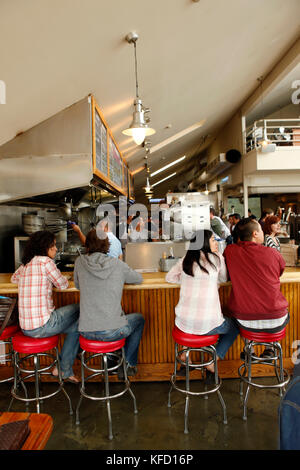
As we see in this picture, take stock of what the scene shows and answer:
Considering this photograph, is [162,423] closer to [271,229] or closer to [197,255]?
[197,255]

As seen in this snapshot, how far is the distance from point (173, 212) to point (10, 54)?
9.77 feet

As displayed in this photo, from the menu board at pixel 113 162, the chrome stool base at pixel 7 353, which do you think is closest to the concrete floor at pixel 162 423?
the chrome stool base at pixel 7 353

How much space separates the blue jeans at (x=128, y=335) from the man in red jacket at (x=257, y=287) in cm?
84

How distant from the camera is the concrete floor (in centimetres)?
197

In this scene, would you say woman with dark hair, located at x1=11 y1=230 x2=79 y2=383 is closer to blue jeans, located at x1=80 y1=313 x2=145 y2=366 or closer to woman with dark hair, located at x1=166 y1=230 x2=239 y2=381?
blue jeans, located at x1=80 y1=313 x2=145 y2=366

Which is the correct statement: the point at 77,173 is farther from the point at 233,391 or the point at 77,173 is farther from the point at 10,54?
the point at 233,391

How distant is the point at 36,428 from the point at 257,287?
68.8 inches

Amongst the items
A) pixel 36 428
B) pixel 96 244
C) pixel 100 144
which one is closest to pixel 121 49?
pixel 100 144

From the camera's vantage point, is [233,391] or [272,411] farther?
[233,391]

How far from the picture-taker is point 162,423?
2174 mm

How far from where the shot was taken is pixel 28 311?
87.7 inches

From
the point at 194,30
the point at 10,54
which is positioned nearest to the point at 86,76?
the point at 10,54
